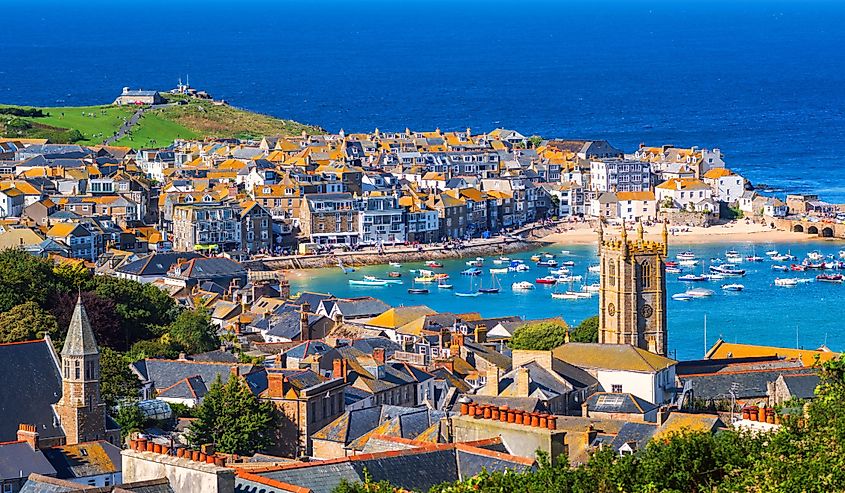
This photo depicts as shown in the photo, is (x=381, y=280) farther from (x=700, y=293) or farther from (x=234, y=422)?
(x=234, y=422)

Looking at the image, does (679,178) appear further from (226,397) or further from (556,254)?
(226,397)

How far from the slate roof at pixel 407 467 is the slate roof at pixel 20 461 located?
23.6 feet

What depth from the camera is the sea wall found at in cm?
8000

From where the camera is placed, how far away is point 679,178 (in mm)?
100125

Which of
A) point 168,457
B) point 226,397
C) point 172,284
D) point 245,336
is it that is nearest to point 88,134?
point 172,284

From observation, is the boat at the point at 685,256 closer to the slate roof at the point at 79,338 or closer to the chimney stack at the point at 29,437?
the slate roof at the point at 79,338

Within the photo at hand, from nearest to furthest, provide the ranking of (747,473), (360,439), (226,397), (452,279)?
(747,473)
(360,439)
(226,397)
(452,279)

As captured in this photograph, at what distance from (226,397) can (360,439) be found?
3837mm

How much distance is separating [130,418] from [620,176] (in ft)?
238

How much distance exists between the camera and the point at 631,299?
43125mm

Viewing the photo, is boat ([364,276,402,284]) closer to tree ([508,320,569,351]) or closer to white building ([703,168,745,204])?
white building ([703,168,745,204])

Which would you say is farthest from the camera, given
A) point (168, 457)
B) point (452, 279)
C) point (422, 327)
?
point (452, 279)

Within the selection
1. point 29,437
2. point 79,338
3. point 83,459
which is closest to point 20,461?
point 29,437

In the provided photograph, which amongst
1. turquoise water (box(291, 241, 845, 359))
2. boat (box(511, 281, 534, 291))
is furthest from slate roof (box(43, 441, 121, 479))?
boat (box(511, 281, 534, 291))
